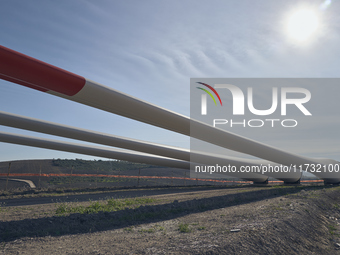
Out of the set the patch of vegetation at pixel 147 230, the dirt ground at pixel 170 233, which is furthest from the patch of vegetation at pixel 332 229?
the patch of vegetation at pixel 147 230

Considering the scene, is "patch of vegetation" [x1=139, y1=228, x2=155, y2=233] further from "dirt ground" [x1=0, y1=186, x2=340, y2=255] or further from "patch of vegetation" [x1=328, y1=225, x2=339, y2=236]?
"patch of vegetation" [x1=328, y1=225, x2=339, y2=236]

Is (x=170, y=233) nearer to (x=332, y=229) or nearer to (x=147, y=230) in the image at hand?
(x=147, y=230)

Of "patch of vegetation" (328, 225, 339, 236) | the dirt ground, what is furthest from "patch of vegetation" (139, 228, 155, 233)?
"patch of vegetation" (328, 225, 339, 236)

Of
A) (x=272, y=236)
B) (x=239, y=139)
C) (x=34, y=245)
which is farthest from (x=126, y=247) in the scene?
(x=239, y=139)

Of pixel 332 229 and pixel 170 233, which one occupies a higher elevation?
pixel 170 233

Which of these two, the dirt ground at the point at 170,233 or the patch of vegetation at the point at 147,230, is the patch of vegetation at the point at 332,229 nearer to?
the dirt ground at the point at 170,233

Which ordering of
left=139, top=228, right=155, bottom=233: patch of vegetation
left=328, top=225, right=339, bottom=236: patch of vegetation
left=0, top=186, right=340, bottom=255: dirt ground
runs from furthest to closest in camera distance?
1. left=328, top=225, right=339, bottom=236: patch of vegetation
2. left=139, top=228, right=155, bottom=233: patch of vegetation
3. left=0, top=186, right=340, bottom=255: dirt ground

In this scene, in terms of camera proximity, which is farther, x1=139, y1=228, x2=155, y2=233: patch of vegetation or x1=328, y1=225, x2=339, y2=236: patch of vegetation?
x1=328, y1=225, x2=339, y2=236: patch of vegetation

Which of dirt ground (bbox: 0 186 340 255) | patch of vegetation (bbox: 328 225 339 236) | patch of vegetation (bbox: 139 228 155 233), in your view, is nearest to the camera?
dirt ground (bbox: 0 186 340 255)

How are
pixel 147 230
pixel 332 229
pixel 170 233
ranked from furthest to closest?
1. pixel 332 229
2. pixel 147 230
3. pixel 170 233

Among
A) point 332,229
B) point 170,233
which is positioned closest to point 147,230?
point 170,233

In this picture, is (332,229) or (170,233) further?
(332,229)

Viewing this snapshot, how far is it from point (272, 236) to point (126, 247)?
385 cm

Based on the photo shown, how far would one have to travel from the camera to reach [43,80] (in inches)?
360
